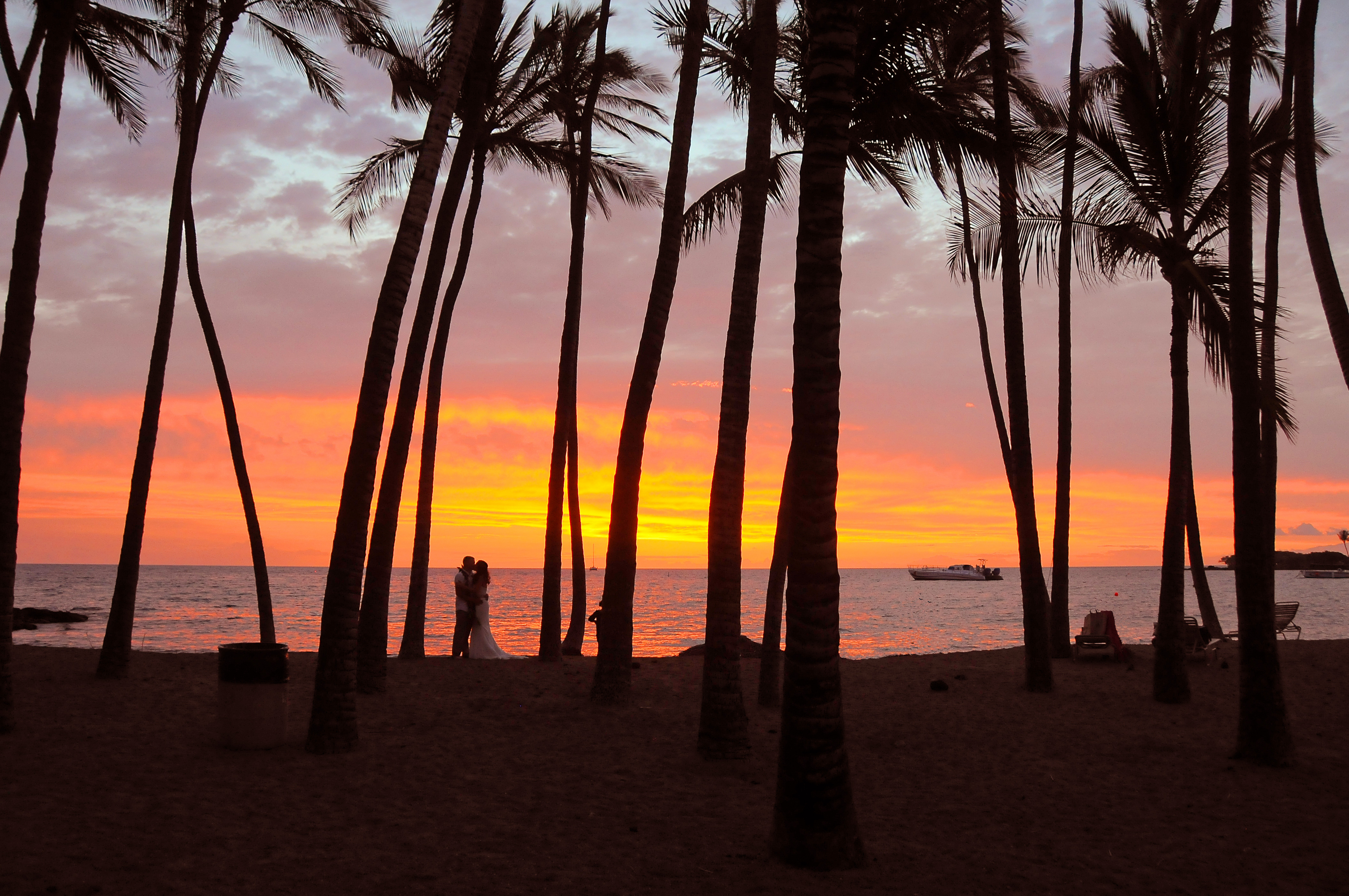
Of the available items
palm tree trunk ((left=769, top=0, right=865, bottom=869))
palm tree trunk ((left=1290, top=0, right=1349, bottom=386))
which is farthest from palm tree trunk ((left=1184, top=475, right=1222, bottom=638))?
palm tree trunk ((left=769, top=0, right=865, bottom=869))

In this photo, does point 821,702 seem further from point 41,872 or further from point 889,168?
point 889,168

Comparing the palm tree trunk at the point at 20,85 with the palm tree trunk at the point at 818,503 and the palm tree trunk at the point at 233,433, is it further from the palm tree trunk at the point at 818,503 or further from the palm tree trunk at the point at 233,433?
the palm tree trunk at the point at 818,503

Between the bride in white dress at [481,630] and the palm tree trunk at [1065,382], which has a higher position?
the palm tree trunk at [1065,382]

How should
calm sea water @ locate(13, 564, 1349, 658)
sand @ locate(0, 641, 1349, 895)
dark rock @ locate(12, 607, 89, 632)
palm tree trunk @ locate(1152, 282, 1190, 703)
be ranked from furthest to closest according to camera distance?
1. dark rock @ locate(12, 607, 89, 632)
2. calm sea water @ locate(13, 564, 1349, 658)
3. palm tree trunk @ locate(1152, 282, 1190, 703)
4. sand @ locate(0, 641, 1349, 895)

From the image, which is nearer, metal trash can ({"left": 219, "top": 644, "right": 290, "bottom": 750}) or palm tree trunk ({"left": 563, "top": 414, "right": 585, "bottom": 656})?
metal trash can ({"left": 219, "top": 644, "right": 290, "bottom": 750})

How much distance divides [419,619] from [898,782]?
876 centimetres

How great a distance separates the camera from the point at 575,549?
16219 millimetres

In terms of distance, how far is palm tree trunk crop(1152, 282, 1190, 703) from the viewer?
11023mm

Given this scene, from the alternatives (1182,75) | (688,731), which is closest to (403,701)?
(688,731)

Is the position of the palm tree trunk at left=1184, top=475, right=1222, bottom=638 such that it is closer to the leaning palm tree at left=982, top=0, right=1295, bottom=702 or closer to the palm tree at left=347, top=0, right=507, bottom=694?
the leaning palm tree at left=982, top=0, right=1295, bottom=702

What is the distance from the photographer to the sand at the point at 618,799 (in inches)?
199

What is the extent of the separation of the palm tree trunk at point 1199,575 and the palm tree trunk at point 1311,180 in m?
8.46

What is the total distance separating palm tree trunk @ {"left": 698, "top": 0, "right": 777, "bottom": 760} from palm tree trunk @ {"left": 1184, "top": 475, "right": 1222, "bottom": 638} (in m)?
11.3

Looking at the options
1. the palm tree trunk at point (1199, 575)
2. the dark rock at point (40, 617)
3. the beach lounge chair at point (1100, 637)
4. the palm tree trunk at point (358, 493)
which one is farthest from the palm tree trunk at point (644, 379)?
the dark rock at point (40, 617)
